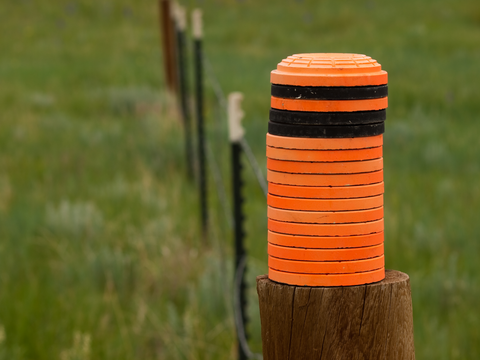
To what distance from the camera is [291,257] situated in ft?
3.86

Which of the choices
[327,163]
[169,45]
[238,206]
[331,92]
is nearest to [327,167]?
[327,163]

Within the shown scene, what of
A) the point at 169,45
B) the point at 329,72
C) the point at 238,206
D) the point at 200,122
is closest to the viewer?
the point at 329,72

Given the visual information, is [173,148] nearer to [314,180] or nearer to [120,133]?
[120,133]

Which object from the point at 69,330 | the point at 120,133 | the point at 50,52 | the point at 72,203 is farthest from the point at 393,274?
the point at 50,52

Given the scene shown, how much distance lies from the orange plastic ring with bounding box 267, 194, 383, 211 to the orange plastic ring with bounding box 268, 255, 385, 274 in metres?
0.09

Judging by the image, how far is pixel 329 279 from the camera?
1172mm

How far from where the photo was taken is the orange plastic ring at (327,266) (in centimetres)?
116

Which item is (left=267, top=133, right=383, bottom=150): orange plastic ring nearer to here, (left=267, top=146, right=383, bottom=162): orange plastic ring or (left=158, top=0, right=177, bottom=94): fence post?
(left=267, top=146, right=383, bottom=162): orange plastic ring

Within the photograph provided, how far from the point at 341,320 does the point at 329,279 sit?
7cm

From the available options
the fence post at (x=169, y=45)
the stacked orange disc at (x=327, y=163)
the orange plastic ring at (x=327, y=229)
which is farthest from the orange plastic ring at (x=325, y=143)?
the fence post at (x=169, y=45)

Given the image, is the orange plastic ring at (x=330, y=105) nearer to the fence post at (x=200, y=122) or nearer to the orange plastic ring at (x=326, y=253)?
the orange plastic ring at (x=326, y=253)

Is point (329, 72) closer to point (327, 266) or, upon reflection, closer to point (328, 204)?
point (328, 204)

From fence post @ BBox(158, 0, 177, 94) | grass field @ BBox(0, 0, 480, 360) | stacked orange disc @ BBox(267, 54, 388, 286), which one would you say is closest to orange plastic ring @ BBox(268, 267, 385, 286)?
stacked orange disc @ BBox(267, 54, 388, 286)

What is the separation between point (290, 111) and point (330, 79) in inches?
3.2
